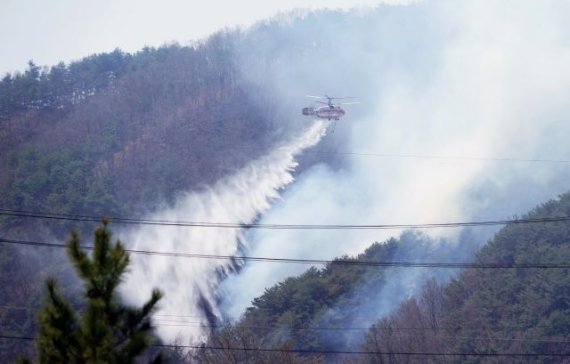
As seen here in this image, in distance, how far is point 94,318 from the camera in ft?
44.2

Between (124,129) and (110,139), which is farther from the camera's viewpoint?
(124,129)

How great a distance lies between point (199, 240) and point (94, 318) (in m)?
51.0

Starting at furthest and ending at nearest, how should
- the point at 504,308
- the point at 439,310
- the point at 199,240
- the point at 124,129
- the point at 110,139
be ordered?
the point at 124,129, the point at 110,139, the point at 199,240, the point at 439,310, the point at 504,308

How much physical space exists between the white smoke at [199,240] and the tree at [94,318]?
3656cm

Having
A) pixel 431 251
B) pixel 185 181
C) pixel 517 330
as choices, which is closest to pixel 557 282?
pixel 517 330

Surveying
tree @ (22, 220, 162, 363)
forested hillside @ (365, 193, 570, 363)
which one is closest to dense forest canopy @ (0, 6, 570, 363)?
forested hillside @ (365, 193, 570, 363)

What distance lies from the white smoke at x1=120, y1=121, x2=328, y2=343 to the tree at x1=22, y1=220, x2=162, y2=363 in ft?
120

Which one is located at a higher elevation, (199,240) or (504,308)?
(504,308)

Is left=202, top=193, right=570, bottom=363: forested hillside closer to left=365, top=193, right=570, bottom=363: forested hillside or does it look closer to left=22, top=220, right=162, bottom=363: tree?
left=365, top=193, right=570, bottom=363: forested hillside

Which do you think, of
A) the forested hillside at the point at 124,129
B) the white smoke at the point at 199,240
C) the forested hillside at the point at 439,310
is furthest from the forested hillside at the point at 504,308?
the forested hillside at the point at 124,129

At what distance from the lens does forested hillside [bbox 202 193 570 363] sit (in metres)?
47.2

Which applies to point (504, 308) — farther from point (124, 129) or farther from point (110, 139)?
point (124, 129)

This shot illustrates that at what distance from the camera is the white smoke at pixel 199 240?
2275 inches

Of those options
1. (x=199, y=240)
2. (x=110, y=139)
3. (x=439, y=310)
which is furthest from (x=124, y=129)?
(x=439, y=310)
